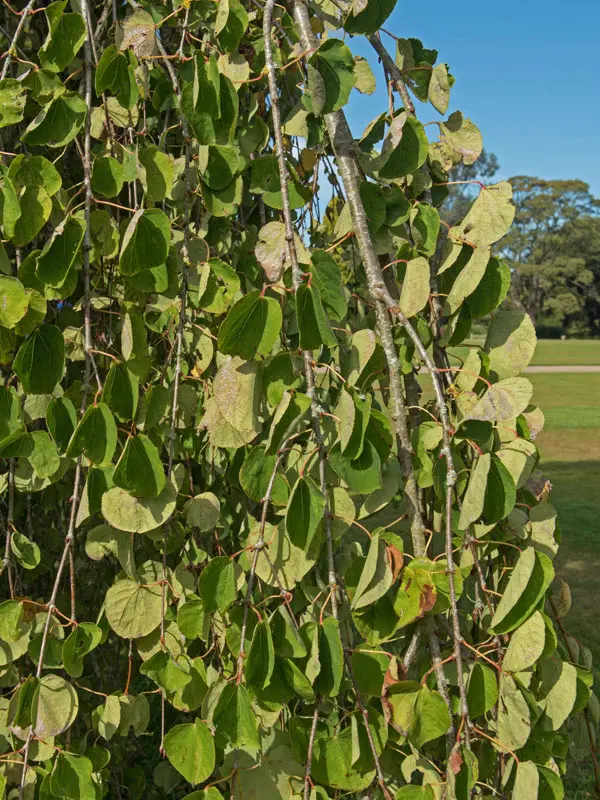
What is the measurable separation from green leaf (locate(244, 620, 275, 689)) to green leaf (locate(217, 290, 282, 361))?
253mm

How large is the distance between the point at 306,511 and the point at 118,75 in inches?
20.7

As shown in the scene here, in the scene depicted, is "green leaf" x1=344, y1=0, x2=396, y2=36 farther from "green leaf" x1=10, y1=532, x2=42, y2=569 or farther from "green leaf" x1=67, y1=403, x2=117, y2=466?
"green leaf" x1=10, y1=532, x2=42, y2=569

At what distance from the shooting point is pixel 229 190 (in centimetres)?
92

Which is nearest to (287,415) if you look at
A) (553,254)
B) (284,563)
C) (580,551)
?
(284,563)

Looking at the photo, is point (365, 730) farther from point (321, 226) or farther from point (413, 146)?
point (321, 226)

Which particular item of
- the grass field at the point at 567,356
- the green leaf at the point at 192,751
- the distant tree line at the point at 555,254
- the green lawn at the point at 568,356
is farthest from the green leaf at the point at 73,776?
the distant tree line at the point at 555,254

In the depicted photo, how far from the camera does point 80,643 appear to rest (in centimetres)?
82

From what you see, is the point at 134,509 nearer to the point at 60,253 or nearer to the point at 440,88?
the point at 60,253

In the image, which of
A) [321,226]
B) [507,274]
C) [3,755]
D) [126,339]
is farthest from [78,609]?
[507,274]

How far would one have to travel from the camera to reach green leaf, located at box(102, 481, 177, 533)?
78 cm

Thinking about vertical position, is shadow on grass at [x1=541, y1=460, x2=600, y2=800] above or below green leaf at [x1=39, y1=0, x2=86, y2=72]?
below

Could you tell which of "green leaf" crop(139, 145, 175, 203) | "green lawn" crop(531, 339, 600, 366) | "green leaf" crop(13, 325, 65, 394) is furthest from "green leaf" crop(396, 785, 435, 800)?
"green lawn" crop(531, 339, 600, 366)

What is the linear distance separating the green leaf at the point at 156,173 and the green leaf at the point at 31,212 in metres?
0.11

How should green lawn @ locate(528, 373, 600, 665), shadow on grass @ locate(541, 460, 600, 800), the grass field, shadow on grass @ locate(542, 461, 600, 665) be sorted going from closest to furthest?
shadow on grass @ locate(541, 460, 600, 800) → shadow on grass @ locate(542, 461, 600, 665) → green lawn @ locate(528, 373, 600, 665) → the grass field
